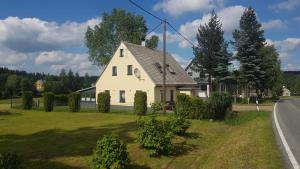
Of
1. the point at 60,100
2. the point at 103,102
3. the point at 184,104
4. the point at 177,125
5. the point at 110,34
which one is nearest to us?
the point at 177,125

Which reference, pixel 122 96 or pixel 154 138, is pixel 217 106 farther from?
pixel 122 96

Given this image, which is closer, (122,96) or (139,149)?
(139,149)

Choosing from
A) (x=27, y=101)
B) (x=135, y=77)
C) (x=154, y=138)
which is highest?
(x=135, y=77)

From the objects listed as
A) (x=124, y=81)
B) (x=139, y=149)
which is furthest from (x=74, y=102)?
(x=139, y=149)

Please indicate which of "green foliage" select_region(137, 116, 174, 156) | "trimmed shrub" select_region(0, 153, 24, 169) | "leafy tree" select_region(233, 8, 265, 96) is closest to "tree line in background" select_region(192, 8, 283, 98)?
"leafy tree" select_region(233, 8, 265, 96)

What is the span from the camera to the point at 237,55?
57.7m

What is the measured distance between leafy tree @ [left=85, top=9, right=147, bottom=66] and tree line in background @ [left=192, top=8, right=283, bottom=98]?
11.6 metres

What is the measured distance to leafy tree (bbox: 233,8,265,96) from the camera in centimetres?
5625

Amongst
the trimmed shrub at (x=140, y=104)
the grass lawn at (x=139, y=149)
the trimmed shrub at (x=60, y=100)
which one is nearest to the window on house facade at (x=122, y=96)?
the trimmed shrub at (x=60, y=100)

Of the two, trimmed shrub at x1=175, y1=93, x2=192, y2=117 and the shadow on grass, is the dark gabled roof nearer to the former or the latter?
trimmed shrub at x1=175, y1=93, x2=192, y2=117

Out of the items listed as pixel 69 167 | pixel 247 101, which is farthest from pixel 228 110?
pixel 247 101

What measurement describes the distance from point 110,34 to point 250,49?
24477mm

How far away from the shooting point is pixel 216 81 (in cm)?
6091

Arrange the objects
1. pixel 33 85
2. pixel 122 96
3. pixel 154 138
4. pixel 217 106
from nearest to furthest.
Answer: pixel 154 138 < pixel 217 106 < pixel 122 96 < pixel 33 85
